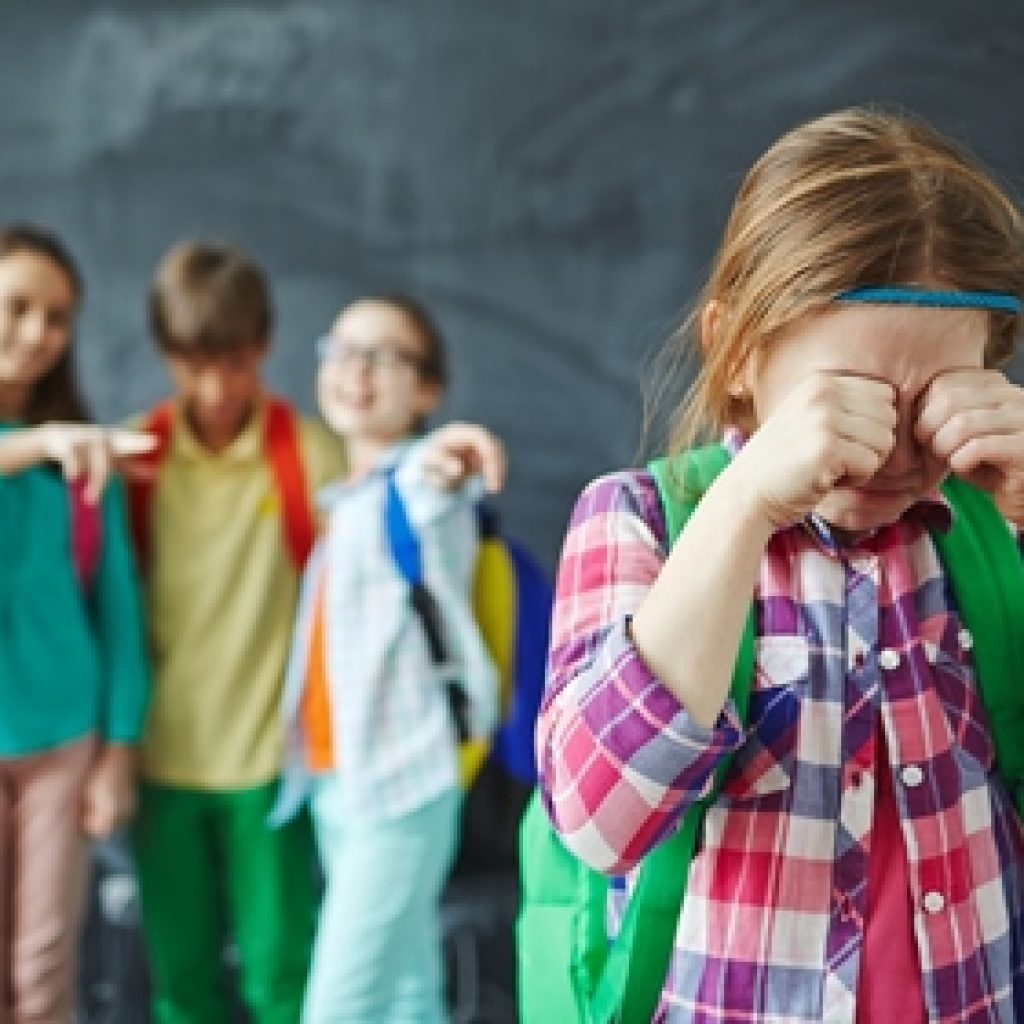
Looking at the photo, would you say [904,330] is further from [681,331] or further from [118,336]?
[118,336]

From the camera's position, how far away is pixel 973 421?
73 cm

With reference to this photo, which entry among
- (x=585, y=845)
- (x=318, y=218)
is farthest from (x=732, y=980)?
(x=318, y=218)

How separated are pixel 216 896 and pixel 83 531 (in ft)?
1.79

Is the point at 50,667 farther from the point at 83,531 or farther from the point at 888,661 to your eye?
the point at 888,661

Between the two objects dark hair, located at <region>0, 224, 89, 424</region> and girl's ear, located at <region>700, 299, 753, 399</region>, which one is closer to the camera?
girl's ear, located at <region>700, 299, 753, 399</region>

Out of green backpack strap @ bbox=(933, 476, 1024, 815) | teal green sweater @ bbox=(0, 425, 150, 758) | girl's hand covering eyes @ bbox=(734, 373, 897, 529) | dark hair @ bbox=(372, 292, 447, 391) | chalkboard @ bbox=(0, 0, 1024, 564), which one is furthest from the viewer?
chalkboard @ bbox=(0, 0, 1024, 564)

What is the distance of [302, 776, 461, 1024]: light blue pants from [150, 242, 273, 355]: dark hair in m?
0.64

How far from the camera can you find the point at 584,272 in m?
2.17

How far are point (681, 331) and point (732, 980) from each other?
15.6 inches

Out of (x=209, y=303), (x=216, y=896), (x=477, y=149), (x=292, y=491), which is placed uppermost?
(x=477, y=149)

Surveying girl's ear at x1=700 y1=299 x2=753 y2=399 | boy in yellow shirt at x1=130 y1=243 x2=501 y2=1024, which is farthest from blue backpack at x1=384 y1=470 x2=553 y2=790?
girl's ear at x1=700 y1=299 x2=753 y2=399

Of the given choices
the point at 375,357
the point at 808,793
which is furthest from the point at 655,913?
the point at 375,357

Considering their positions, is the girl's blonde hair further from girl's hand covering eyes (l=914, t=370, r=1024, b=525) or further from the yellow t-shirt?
the yellow t-shirt

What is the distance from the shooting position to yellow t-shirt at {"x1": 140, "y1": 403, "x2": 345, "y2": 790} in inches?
76.0
